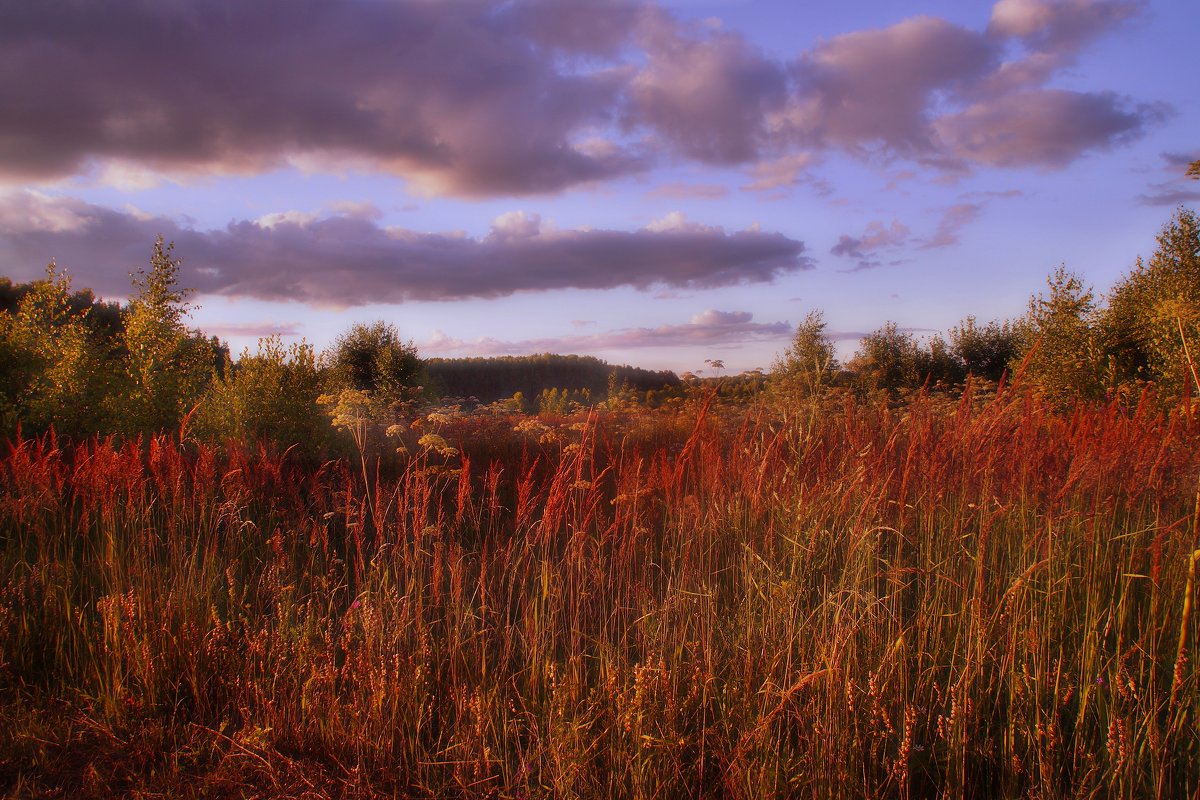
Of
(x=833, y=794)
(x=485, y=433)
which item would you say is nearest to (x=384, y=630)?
(x=833, y=794)

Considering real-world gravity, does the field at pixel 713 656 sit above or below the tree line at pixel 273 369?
below

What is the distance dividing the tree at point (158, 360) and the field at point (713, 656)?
13.2ft

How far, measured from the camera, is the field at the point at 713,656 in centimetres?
222

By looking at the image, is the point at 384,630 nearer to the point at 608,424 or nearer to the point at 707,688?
the point at 707,688

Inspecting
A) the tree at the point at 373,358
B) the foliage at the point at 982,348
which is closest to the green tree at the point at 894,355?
the foliage at the point at 982,348

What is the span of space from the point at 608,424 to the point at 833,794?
21.9 ft

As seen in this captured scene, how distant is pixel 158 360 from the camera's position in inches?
328

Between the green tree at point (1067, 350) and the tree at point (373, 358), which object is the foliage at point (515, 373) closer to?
the tree at point (373, 358)

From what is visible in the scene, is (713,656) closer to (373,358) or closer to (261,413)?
(261,413)

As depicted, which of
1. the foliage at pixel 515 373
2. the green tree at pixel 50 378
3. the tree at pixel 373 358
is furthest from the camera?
the foliage at pixel 515 373

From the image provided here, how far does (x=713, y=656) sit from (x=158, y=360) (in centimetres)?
812

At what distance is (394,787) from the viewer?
2.34 meters

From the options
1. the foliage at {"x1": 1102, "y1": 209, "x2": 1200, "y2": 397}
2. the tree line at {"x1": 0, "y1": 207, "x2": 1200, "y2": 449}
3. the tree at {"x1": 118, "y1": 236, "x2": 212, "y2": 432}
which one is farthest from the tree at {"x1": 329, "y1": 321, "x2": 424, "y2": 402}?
the foliage at {"x1": 1102, "y1": 209, "x2": 1200, "y2": 397}

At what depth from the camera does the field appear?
2.22 metres
